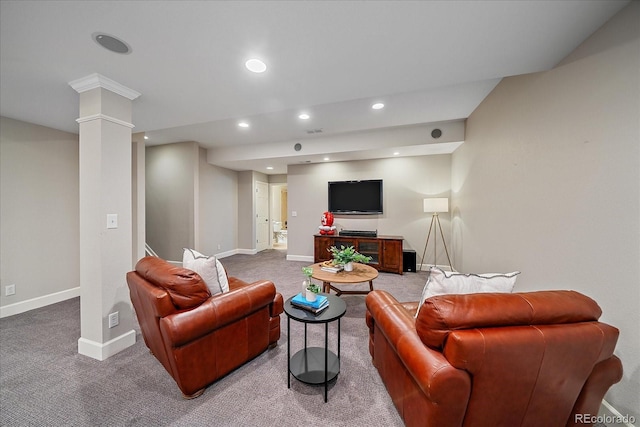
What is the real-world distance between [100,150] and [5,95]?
1476 millimetres

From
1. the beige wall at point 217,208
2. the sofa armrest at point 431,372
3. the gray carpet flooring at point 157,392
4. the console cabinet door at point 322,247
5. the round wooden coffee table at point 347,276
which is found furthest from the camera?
the beige wall at point 217,208

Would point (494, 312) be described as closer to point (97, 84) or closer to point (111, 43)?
point (111, 43)

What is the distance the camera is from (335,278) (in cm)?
285

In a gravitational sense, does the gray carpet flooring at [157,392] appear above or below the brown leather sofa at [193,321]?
below

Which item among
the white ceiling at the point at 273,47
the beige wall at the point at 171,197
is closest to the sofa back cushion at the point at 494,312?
the white ceiling at the point at 273,47

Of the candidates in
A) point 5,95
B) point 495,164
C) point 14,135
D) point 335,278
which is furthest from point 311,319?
point 14,135

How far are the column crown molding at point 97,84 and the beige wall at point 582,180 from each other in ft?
12.3

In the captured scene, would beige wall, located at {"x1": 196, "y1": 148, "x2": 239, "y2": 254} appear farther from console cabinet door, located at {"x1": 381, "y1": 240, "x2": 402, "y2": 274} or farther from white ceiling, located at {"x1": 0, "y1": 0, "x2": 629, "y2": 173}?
console cabinet door, located at {"x1": 381, "y1": 240, "x2": 402, "y2": 274}

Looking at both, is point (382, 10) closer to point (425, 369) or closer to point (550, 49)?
point (550, 49)

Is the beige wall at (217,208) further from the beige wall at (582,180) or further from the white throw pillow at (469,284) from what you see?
the beige wall at (582,180)

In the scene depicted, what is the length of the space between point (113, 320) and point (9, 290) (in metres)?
2.18

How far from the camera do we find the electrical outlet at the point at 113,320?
2146mm

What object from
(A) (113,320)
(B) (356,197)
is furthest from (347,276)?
(B) (356,197)

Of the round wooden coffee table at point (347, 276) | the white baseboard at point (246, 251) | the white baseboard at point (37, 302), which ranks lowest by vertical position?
the white baseboard at point (37, 302)
